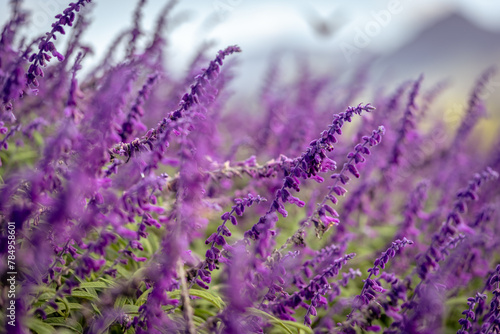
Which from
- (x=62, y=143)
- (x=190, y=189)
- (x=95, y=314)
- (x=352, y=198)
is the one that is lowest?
(x=95, y=314)

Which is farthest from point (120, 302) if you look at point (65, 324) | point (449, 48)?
point (449, 48)

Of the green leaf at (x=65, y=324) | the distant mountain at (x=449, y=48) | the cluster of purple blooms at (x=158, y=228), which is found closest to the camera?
the cluster of purple blooms at (x=158, y=228)

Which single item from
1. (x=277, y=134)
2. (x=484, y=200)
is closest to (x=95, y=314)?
(x=277, y=134)

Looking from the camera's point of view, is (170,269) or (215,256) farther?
(215,256)

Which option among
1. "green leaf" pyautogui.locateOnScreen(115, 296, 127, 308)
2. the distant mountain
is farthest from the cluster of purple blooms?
the distant mountain

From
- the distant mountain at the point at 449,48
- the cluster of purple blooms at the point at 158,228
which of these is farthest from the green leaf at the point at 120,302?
the distant mountain at the point at 449,48

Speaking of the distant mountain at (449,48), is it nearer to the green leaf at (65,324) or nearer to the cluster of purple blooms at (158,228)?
the cluster of purple blooms at (158,228)

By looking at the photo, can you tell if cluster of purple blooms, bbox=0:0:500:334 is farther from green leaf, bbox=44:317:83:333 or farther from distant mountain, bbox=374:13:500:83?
distant mountain, bbox=374:13:500:83

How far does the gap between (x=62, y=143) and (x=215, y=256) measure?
1.07m

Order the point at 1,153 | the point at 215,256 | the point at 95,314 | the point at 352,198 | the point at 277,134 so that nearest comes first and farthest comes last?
1. the point at 215,256
2. the point at 95,314
3. the point at 1,153
4. the point at 352,198
5. the point at 277,134

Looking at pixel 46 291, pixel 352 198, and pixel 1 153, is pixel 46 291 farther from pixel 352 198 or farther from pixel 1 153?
pixel 352 198

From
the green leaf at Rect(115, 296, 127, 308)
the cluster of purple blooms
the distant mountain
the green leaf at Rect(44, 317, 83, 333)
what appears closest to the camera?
the cluster of purple blooms

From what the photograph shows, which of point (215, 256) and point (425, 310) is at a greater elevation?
point (425, 310)

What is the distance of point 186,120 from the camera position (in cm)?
199
